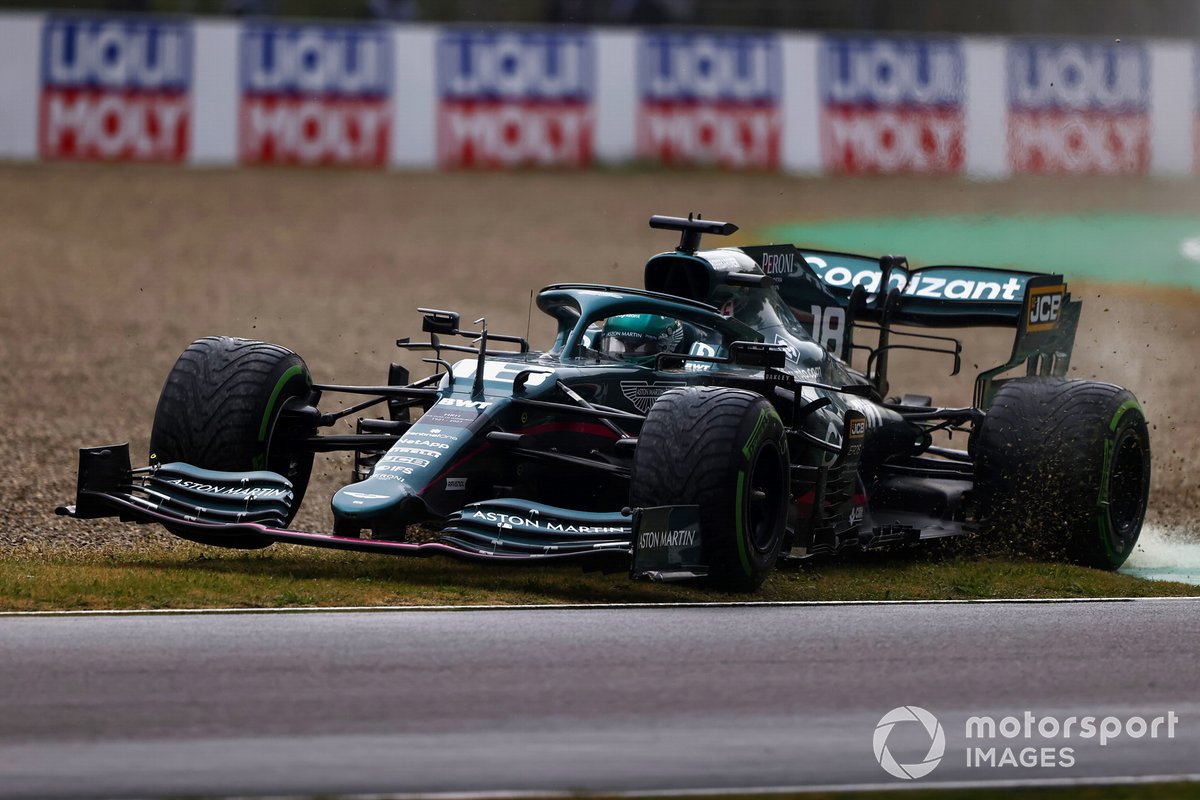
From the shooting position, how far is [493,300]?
2405cm

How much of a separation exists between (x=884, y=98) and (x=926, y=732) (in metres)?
24.3

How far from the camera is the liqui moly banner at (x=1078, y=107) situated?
86.4ft

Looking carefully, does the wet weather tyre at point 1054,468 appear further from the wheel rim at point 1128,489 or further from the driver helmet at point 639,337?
the driver helmet at point 639,337

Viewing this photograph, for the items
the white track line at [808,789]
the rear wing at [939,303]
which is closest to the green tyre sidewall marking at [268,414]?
the rear wing at [939,303]

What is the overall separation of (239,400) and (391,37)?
2139cm

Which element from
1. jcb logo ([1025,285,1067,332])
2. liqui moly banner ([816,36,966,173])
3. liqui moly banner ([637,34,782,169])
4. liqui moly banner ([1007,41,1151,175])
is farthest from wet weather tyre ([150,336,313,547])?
liqui moly banner ([637,34,782,169])

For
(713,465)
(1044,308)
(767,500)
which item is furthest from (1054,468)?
(713,465)

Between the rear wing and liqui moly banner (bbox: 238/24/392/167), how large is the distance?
743 inches

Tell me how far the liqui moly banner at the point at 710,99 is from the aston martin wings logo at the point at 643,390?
21.5m

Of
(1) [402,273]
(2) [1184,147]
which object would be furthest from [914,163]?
(1) [402,273]

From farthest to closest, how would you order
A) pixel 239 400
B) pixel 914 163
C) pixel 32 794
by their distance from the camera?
pixel 914 163
pixel 239 400
pixel 32 794

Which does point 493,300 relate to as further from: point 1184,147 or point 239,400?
point 239,400

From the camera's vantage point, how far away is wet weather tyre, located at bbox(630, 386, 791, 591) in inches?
361

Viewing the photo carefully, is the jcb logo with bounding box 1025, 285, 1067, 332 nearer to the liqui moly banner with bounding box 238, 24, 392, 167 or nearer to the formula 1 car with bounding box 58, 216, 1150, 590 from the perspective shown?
the formula 1 car with bounding box 58, 216, 1150, 590
